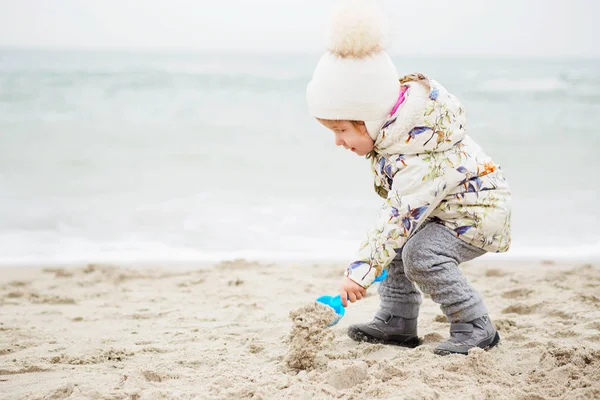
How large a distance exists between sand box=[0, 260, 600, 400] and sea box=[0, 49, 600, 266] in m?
0.56

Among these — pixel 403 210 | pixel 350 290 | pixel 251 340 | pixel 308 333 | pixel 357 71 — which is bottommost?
pixel 251 340

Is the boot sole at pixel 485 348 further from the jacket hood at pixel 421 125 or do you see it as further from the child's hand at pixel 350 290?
the jacket hood at pixel 421 125

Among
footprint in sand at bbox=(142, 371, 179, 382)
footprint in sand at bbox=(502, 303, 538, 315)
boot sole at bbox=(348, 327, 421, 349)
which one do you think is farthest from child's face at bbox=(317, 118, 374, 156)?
footprint in sand at bbox=(502, 303, 538, 315)

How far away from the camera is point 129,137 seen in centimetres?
768

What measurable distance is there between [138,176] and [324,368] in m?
4.44

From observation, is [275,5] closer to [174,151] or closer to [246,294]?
[174,151]

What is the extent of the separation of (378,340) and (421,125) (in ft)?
2.51

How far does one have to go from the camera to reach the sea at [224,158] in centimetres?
414

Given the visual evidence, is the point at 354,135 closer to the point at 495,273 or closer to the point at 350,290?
the point at 350,290

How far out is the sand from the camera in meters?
1.76

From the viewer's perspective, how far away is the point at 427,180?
1.88 m

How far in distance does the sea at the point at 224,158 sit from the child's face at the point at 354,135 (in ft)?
6.18

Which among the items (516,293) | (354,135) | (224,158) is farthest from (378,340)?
(224,158)

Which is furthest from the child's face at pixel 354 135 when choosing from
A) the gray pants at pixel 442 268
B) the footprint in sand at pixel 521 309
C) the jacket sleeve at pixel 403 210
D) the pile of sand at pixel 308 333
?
the footprint in sand at pixel 521 309
